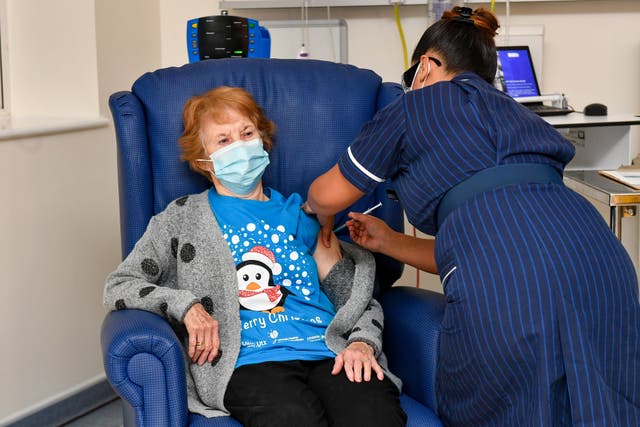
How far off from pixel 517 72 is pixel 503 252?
183cm

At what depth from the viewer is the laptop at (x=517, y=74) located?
10.2 ft

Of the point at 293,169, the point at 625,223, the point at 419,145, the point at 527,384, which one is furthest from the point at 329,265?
the point at 625,223

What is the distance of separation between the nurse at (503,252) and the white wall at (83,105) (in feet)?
3.89

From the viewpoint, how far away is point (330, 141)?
2.06 meters

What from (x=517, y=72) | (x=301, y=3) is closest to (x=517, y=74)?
(x=517, y=72)

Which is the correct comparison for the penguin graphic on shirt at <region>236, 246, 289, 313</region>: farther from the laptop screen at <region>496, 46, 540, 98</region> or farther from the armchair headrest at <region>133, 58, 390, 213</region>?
the laptop screen at <region>496, 46, 540, 98</region>

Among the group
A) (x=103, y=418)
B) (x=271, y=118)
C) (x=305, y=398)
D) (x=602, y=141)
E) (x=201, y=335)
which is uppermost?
(x=271, y=118)

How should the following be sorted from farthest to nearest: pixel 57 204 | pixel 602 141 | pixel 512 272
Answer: pixel 602 141 → pixel 57 204 → pixel 512 272

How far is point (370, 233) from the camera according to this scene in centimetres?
194

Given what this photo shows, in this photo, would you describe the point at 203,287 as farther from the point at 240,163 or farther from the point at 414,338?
the point at 414,338

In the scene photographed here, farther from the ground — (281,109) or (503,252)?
(281,109)

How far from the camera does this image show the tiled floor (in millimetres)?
2621

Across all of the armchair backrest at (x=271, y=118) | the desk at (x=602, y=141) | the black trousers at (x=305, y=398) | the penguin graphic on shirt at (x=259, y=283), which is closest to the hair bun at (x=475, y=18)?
the armchair backrest at (x=271, y=118)

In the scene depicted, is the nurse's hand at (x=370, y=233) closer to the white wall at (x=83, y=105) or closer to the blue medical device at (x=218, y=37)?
the blue medical device at (x=218, y=37)
